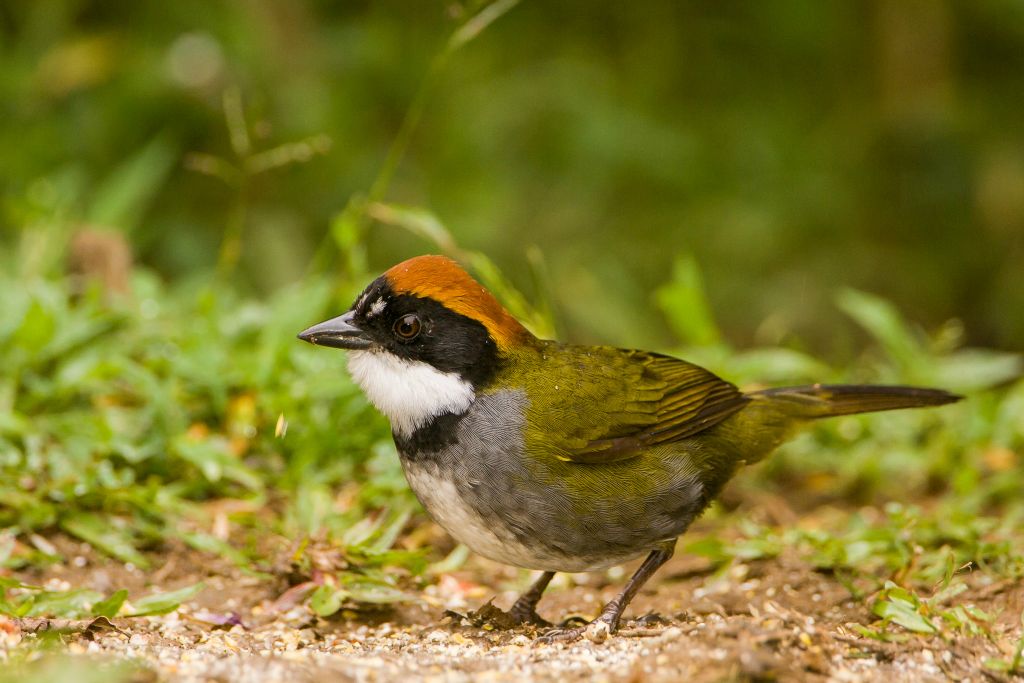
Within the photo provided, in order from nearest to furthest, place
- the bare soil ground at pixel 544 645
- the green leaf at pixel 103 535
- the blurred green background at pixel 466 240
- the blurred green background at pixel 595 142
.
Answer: the bare soil ground at pixel 544 645
the green leaf at pixel 103 535
the blurred green background at pixel 466 240
the blurred green background at pixel 595 142

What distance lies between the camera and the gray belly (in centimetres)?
370

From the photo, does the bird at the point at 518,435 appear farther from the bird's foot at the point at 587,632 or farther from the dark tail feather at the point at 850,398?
the dark tail feather at the point at 850,398

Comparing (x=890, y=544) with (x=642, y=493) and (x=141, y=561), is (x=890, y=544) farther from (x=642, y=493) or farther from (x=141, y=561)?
(x=141, y=561)

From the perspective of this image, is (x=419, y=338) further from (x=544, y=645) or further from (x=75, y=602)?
(x=75, y=602)

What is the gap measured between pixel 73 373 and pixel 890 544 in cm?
306

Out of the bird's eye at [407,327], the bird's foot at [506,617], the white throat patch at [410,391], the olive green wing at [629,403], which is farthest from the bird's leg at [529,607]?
the bird's eye at [407,327]

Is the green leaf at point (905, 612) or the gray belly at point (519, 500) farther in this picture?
the gray belly at point (519, 500)

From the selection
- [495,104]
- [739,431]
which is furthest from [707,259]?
[739,431]

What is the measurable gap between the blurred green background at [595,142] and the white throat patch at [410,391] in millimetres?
2591

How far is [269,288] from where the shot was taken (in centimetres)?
664

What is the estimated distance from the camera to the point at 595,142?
7.64 m

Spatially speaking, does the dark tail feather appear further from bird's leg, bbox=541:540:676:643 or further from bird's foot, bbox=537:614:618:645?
bird's foot, bbox=537:614:618:645

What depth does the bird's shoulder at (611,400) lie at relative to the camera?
387cm

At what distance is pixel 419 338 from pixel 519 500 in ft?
1.94
